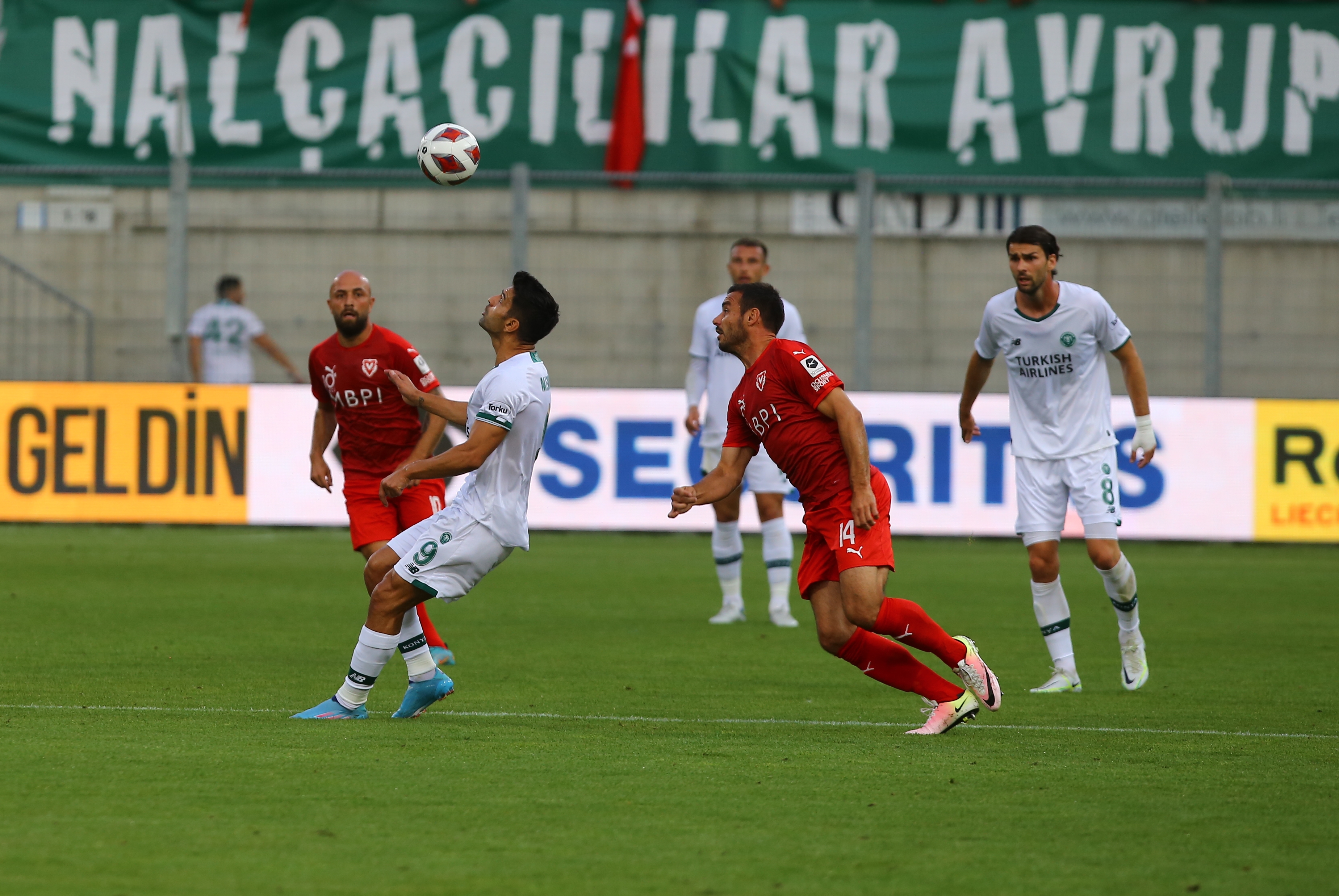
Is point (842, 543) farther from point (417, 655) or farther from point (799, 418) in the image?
point (417, 655)

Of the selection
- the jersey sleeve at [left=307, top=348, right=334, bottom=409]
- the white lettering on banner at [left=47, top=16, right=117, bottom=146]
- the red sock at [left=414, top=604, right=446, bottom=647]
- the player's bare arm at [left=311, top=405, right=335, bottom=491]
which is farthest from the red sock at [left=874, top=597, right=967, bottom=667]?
the white lettering on banner at [left=47, top=16, right=117, bottom=146]

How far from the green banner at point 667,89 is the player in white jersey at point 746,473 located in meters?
8.58

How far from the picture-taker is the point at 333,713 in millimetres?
7434

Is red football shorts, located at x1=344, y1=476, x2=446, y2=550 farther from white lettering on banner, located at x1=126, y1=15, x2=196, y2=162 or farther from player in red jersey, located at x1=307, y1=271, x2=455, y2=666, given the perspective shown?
white lettering on banner, located at x1=126, y1=15, x2=196, y2=162

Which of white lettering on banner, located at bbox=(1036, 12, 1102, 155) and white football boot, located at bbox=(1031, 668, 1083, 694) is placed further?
white lettering on banner, located at bbox=(1036, 12, 1102, 155)

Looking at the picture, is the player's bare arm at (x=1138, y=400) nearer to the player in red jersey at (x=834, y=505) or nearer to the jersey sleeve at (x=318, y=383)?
the player in red jersey at (x=834, y=505)

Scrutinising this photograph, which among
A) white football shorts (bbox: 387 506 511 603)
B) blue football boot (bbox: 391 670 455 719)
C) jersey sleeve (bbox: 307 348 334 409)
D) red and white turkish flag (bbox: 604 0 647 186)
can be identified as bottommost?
blue football boot (bbox: 391 670 455 719)

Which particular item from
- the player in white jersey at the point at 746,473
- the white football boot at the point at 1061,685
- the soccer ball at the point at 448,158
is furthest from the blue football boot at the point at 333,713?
the player in white jersey at the point at 746,473

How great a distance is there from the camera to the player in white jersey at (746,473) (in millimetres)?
11695

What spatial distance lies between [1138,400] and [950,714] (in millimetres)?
2542

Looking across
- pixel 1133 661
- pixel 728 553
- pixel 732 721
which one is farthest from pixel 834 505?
pixel 728 553

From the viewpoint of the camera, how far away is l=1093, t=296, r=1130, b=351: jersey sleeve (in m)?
9.04

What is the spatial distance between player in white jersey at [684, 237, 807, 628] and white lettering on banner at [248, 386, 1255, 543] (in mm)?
4452

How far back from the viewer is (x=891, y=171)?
67.6ft
